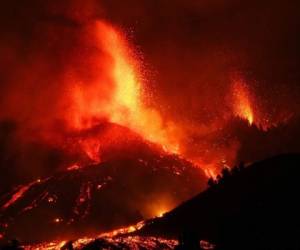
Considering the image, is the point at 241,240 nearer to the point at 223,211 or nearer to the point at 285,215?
the point at 285,215

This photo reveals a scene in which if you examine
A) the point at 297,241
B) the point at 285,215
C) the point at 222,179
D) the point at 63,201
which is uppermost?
the point at 63,201

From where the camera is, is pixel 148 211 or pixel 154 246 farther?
pixel 148 211

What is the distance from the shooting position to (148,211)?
633 feet

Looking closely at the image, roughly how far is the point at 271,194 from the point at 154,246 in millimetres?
25673

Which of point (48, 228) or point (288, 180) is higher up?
point (48, 228)

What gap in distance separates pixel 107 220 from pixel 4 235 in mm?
40360

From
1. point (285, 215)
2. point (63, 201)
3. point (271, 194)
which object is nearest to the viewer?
point (285, 215)

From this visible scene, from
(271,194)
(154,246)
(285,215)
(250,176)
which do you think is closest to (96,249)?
(154,246)

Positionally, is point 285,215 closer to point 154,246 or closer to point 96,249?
point 154,246

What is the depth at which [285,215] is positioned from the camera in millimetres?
53938

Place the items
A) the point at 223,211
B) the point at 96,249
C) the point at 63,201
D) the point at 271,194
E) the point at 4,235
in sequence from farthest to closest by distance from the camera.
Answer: the point at 63,201 → the point at 4,235 → the point at 223,211 → the point at 271,194 → the point at 96,249

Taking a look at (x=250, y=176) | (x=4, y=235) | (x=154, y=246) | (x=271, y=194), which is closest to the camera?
(x=154, y=246)

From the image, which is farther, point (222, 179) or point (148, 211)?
point (148, 211)

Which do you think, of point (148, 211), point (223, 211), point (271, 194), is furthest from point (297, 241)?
point (148, 211)
